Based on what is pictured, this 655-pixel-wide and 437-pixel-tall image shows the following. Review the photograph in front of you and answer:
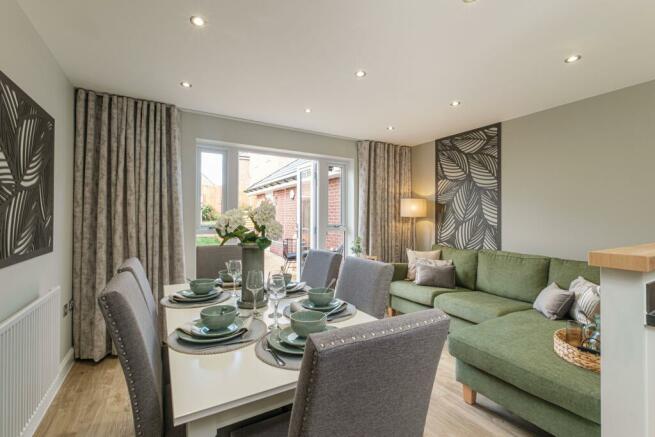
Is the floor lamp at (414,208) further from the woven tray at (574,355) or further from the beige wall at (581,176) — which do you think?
the woven tray at (574,355)

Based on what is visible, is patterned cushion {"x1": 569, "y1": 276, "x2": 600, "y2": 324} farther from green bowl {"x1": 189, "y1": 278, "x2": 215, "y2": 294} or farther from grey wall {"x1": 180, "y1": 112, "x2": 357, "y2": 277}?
grey wall {"x1": 180, "y1": 112, "x2": 357, "y2": 277}

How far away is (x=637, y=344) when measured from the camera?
90cm

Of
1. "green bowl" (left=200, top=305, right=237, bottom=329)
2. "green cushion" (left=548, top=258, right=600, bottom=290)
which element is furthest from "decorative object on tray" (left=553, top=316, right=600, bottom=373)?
"green bowl" (left=200, top=305, right=237, bottom=329)

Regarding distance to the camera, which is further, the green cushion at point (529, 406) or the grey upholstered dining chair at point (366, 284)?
the grey upholstered dining chair at point (366, 284)

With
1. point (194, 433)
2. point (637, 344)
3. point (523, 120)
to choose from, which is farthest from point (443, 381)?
point (523, 120)

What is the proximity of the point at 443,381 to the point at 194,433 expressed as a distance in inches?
84.4

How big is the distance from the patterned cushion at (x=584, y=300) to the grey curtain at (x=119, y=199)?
11.4 ft

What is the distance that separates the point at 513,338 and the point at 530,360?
0.96 ft

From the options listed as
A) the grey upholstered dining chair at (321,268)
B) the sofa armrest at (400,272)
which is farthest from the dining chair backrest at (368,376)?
the sofa armrest at (400,272)

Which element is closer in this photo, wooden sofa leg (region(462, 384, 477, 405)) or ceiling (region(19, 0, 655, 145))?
→ ceiling (region(19, 0, 655, 145))

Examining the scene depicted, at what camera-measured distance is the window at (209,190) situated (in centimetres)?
353

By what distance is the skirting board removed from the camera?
1.74m

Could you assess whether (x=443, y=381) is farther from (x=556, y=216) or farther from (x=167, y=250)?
(x=167, y=250)

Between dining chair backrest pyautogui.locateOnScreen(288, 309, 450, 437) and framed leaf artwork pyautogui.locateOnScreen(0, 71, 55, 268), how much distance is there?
1.72 m
